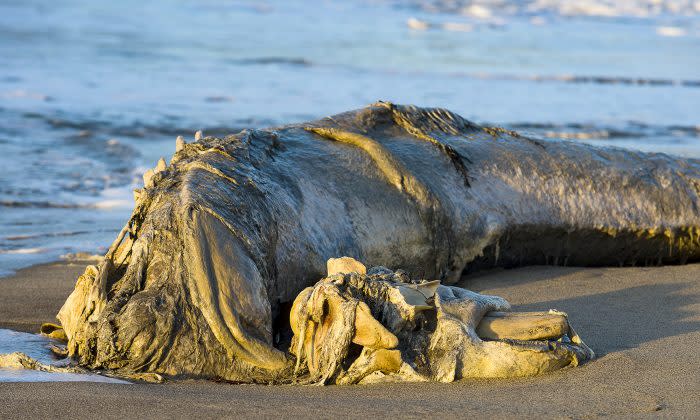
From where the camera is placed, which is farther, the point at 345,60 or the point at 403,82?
the point at 345,60

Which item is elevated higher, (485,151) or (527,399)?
(485,151)

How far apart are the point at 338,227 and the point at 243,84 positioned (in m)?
10.2

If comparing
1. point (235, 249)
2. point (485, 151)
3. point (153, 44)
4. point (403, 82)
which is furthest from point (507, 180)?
point (153, 44)

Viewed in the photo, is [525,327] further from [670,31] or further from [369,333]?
[670,31]

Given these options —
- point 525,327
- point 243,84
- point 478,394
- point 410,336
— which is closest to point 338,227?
point 410,336

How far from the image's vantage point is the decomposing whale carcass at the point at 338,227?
12.0ft

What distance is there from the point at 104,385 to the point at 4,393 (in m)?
0.32

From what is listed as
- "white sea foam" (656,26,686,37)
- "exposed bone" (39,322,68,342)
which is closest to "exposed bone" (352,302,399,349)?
"exposed bone" (39,322,68,342)

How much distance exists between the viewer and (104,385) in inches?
138

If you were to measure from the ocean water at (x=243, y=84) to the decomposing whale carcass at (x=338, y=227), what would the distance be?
1.85 metres

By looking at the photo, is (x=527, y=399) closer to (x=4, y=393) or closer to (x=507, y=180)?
(x=4, y=393)

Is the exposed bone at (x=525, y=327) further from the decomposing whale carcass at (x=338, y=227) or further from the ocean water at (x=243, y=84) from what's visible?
the ocean water at (x=243, y=84)

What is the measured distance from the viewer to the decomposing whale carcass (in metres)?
3.67

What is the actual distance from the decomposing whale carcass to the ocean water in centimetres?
185
